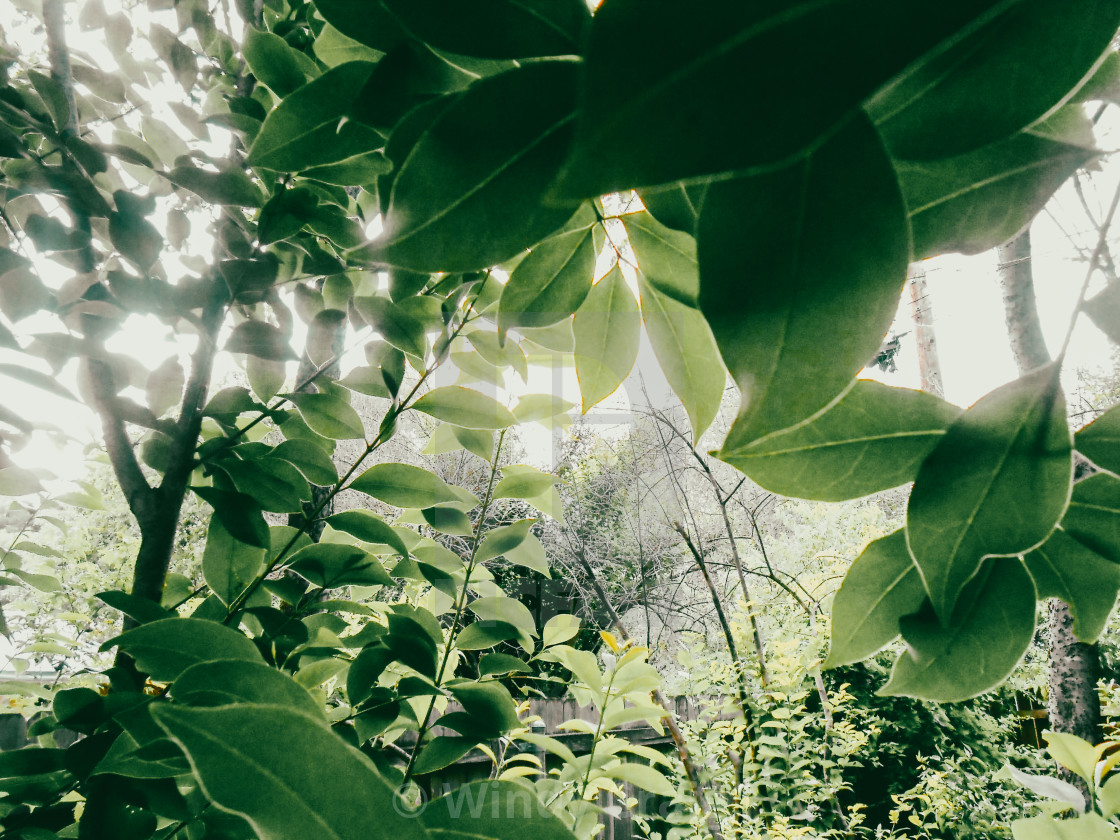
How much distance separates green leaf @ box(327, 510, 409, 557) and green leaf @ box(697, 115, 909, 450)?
39 centimetres

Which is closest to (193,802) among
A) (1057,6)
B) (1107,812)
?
(1057,6)

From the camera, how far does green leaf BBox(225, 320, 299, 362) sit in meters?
0.49

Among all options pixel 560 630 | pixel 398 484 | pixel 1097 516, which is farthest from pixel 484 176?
pixel 560 630

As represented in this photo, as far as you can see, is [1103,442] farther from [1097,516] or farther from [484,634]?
[484,634]

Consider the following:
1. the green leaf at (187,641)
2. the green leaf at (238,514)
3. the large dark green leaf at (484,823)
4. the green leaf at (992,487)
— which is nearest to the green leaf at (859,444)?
the green leaf at (992,487)

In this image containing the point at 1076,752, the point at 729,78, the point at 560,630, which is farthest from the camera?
the point at 560,630

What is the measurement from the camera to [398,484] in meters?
0.48

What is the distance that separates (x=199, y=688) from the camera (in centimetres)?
19

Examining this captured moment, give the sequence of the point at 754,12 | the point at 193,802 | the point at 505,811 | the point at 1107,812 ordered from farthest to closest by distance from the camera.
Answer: the point at 1107,812
the point at 193,802
the point at 505,811
the point at 754,12

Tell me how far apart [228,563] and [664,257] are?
0.40m

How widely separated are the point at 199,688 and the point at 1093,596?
32 cm

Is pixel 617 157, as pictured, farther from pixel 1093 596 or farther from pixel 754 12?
pixel 1093 596

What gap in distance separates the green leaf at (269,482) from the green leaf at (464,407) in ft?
0.39

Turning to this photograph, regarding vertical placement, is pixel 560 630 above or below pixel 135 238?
below
